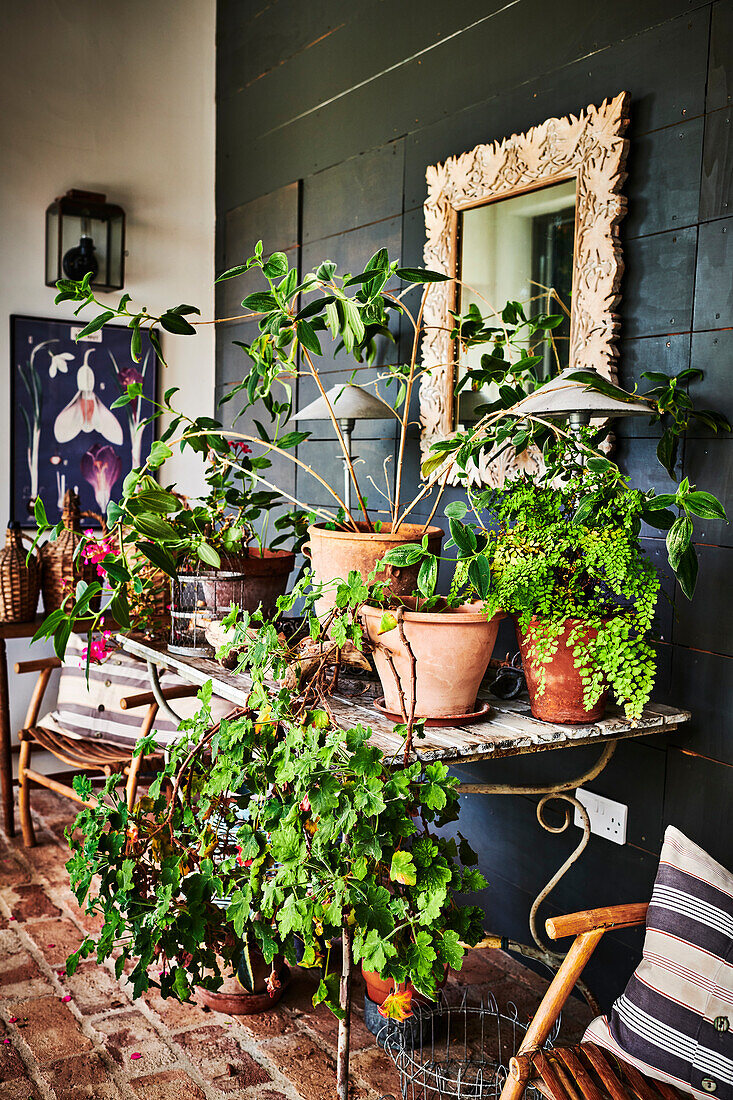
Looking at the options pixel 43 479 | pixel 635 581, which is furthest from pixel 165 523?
pixel 43 479

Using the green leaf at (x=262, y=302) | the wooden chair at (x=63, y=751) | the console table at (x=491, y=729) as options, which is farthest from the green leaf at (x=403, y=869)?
the wooden chair at (x=63, y=751)

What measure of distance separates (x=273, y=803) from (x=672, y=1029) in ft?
2.48

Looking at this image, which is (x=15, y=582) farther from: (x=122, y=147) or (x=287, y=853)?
(x=287, y=853)

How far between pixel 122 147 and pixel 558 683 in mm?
3189

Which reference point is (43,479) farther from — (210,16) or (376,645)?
(376,645)

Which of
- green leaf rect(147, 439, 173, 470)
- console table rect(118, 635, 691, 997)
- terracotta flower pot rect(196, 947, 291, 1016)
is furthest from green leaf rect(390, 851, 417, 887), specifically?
terracotta flower pot rect(196, 947, 291, 1016)

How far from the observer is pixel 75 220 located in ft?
11.9

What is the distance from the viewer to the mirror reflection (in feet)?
7.47

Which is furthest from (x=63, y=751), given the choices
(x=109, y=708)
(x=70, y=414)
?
(x=70, y=414)

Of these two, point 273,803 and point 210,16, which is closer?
point 273,803

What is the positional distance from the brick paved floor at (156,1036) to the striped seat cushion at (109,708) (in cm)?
73

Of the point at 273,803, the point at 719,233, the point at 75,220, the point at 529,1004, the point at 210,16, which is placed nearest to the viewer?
the point at 273,803

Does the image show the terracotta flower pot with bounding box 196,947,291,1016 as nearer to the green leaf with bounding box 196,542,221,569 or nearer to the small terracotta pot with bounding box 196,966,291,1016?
the small terracotta pot with bounding box 196,966,291,1016

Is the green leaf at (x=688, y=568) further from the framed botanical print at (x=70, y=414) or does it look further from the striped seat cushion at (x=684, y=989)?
the framed botanical print at (x=70, y=414)
